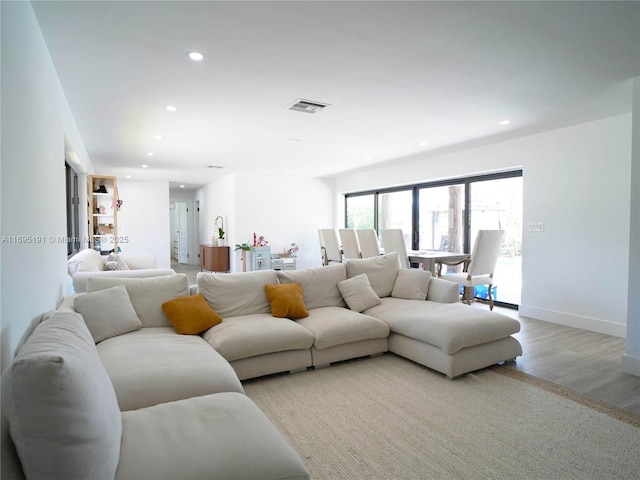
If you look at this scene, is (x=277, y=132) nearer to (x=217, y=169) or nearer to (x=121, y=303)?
(x=121, y=303)

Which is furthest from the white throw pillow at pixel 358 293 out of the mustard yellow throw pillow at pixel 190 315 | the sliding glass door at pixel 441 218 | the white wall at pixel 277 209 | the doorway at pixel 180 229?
the doorway at pixel 180 229

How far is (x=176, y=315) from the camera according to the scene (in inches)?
117

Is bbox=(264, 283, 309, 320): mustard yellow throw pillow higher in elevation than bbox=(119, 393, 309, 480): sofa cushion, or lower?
higher

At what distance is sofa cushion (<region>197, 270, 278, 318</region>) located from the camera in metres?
3.34

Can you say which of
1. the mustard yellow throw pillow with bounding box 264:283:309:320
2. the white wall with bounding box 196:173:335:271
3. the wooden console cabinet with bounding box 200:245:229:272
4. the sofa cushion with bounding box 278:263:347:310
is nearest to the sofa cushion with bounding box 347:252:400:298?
the sofa cushion with bounding box 278:263:347:310

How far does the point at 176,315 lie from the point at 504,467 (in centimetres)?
243

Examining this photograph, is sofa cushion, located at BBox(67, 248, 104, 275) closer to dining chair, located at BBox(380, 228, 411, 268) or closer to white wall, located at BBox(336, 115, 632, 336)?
dining chair, located at BBox(380, 228, 411, 268)

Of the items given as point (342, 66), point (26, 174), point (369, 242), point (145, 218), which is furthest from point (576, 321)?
point (145, 218)

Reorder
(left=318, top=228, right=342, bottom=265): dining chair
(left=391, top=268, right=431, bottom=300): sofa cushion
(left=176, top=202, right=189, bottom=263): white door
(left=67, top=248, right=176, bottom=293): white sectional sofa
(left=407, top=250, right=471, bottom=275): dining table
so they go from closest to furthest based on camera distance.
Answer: (left=67, top=248, right=176, bottom=293): white sectional sofa < (left=391, top=268, right=431, bottom=300): sofa cushion < (left=407, top=250, right=471, bottom=275): dining table < (left=318, top=228, right=342, bottom=265): dining chair < (left=176, top=202, right=189, bottom=263): white door

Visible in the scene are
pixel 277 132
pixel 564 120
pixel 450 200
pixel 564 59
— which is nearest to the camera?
pixel 564 59

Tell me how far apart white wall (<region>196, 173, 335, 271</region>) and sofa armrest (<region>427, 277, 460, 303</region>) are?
206 inches

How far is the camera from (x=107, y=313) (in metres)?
2.71

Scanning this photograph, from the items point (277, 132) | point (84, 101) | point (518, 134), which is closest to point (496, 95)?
point (518, 134)

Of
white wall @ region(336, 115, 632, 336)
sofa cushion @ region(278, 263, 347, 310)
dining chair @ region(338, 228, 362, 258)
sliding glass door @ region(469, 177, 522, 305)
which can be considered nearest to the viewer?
sofa cushion @ region(278, 263, 347, 310)
